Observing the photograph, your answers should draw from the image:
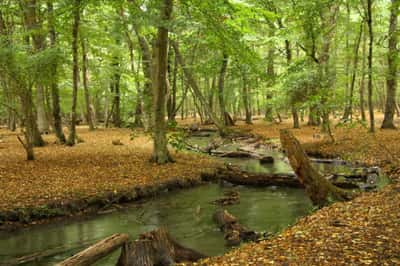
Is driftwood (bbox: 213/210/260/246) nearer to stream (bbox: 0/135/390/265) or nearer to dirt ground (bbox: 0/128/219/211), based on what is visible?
stream (bbox: 0/135/390/265)

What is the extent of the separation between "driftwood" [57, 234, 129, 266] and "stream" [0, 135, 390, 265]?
1451 millimetres

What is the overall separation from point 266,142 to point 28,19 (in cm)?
1495

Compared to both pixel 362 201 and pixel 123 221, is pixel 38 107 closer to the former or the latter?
pixel 123 221

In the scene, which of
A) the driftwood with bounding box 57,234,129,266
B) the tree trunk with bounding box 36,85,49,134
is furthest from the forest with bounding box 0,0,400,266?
the tree trunk with bounding box 36,85,49,134

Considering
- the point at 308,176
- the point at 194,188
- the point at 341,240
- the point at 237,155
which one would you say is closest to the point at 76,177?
the point at 194,188

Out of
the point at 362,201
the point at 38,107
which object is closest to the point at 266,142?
the point at 362,201

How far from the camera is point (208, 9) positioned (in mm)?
11828

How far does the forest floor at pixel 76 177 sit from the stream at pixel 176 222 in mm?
585

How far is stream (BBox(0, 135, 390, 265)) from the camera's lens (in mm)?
7441

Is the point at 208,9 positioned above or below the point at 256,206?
above

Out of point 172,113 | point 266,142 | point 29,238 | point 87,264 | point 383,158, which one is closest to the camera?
point 87,264

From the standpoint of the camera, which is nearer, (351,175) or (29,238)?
(29,238)

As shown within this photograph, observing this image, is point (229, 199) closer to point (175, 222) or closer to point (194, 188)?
point (194, 188)

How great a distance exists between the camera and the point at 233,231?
7.60 m
